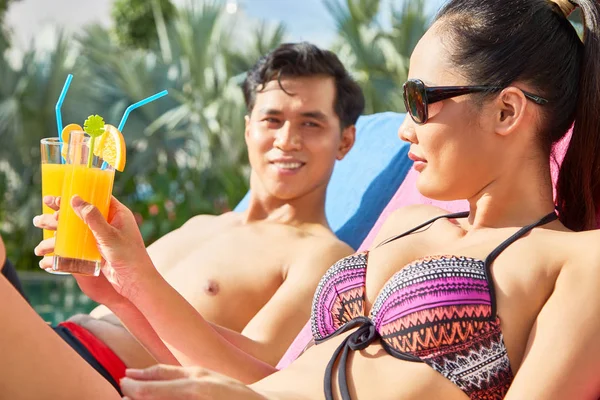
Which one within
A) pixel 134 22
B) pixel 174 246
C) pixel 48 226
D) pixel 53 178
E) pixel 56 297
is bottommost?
pixel 56 297

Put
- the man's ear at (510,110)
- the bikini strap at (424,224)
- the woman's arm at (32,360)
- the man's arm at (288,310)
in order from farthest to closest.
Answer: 1. the man's arm at (288,310)
2. the bikini strap at (424,224)
3. the man's ear at (510,110)
4. the woman's arm at (32,360)

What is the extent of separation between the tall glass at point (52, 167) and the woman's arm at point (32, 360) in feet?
2.72

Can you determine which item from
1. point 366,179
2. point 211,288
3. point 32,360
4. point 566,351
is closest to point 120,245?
point 32,360

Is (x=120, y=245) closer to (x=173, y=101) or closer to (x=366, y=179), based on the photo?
(x=366, y=179)

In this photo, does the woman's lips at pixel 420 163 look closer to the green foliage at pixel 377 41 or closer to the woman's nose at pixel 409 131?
the woman's nose at pixel 409 131

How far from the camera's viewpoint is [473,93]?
6.89 feet

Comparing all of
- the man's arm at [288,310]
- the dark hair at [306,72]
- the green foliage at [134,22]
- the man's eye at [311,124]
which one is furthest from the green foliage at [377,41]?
the green foliage at [134,22]

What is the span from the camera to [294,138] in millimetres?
3703

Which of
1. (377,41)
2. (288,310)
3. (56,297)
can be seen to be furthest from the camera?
(377,41)

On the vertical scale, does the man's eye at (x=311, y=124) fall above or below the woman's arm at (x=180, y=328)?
above

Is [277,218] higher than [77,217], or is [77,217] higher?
[77,217]

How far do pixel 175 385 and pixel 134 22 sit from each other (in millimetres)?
25848

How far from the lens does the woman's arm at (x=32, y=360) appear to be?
4.71 ft

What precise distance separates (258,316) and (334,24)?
10.9 metres
